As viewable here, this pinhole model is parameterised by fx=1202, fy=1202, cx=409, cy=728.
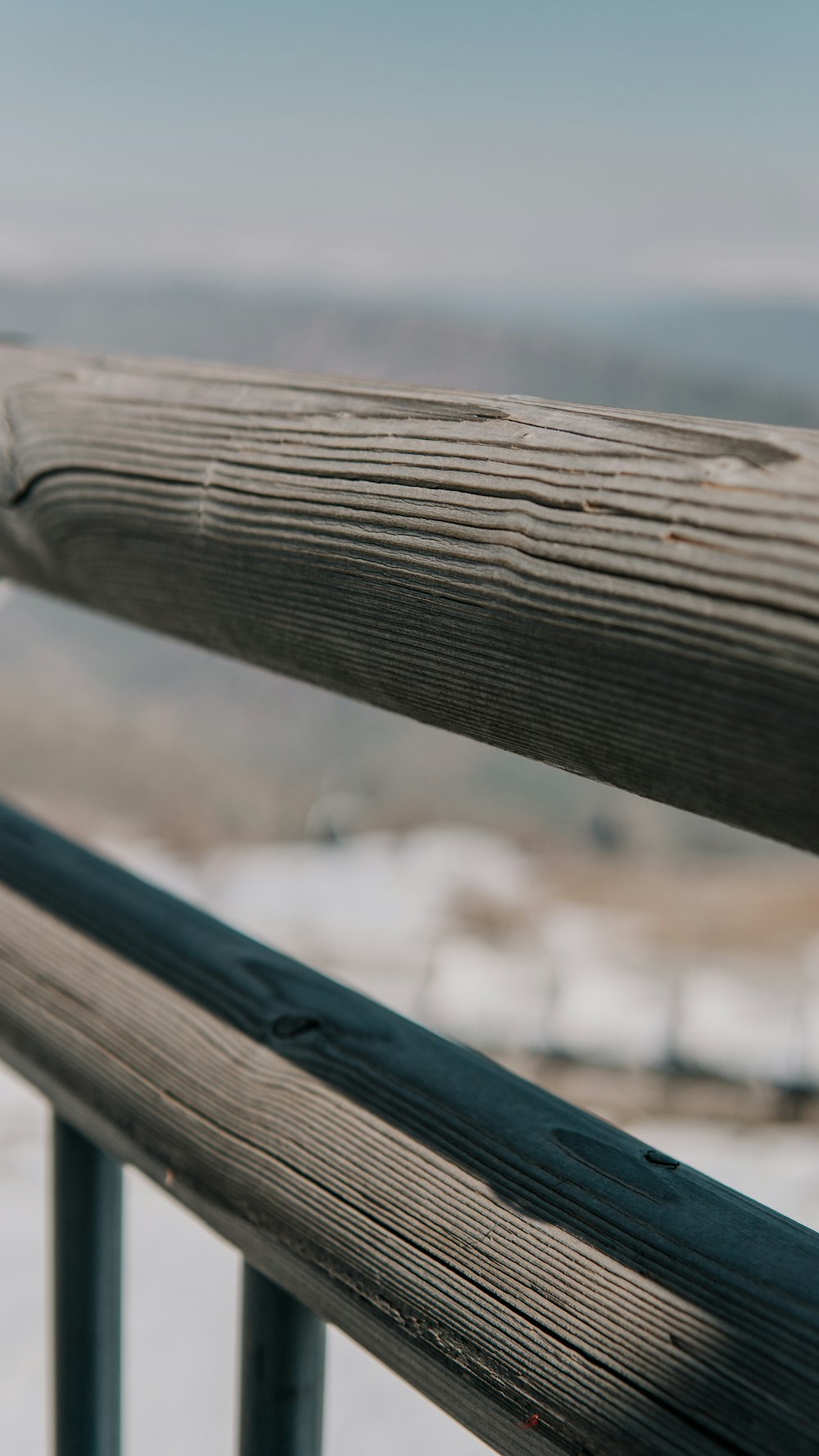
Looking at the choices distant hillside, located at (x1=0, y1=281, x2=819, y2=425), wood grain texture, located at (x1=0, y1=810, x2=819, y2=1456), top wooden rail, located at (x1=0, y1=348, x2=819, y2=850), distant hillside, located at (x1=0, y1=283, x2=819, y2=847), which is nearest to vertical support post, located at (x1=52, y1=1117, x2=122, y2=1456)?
wood grain texture, located at (x1=0, y1=810, x2=819, y2=1456)

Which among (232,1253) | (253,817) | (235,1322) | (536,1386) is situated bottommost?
(536,1386)

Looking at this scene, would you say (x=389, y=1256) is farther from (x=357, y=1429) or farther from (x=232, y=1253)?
(x=232, y=1253)

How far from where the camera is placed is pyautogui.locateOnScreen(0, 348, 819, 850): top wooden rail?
1.33 feet

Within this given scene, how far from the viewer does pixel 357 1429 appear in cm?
151

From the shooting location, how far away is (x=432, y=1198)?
61cm

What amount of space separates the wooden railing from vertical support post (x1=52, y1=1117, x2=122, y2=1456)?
0.08 m

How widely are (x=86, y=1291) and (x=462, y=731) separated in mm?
623

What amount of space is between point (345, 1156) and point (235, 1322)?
1.22m

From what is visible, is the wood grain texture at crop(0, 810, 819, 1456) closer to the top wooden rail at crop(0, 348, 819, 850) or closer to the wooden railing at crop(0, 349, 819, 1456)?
the wooden railing at crop(0, 349, 819, 1456)

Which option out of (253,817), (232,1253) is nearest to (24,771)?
(253,817)

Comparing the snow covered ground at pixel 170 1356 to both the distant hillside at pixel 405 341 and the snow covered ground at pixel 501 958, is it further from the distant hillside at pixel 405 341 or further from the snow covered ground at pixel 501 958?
the distant hillside at pixel 405 341

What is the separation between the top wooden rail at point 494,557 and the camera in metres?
0.41

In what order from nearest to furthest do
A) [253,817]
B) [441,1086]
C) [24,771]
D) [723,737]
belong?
[723,737]
[441,1086]
[253,817]
[24,771]

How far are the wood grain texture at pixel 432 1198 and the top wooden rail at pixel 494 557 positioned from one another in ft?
0.70
